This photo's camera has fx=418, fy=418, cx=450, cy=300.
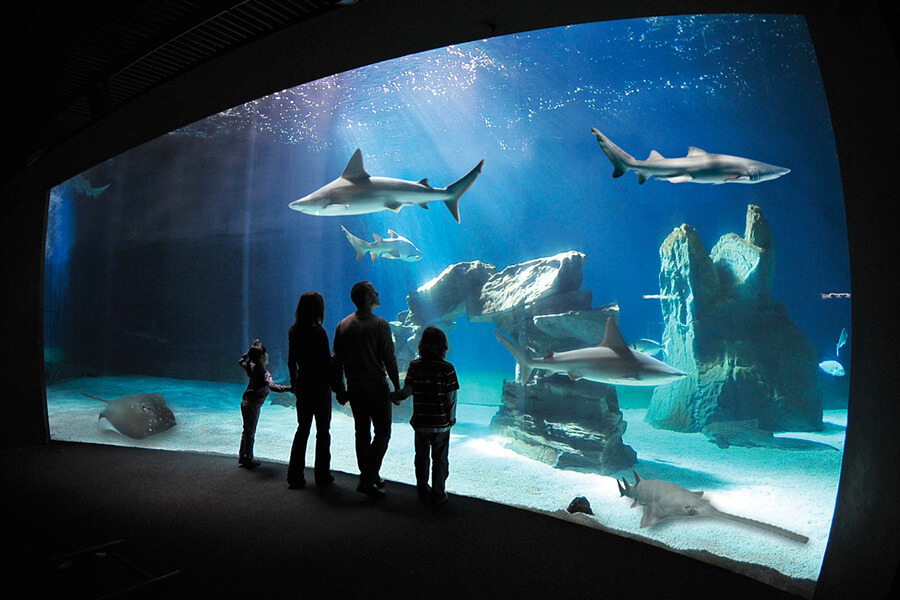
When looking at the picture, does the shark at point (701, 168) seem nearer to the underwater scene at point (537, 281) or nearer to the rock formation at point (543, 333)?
the underwater scene at point (537, 281)

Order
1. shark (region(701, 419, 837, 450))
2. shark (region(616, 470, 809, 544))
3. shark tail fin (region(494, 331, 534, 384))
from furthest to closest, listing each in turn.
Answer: shark (region(701, 419, 837, 450))
shark tail fin (region(494, 331, 534, 384))
shark (region(616, 470, 809, 544))

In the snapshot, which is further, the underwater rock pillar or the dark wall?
the underwater rock pillar

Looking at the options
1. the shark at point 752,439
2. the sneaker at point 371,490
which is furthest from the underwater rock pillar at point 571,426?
the sneaker at point 371,490

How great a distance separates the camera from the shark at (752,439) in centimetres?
928

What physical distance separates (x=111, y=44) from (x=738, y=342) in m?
12.4

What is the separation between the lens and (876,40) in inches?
57.5

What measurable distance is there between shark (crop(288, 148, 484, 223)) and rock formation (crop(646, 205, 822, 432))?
811 centimetres

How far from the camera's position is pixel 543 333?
31.0ft

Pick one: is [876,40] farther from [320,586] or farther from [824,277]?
[824,277]

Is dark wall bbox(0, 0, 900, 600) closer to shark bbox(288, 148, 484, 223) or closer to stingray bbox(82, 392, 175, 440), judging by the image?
shark bbox(288, 148, 484, 223)

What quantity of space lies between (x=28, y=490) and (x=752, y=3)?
6.15m

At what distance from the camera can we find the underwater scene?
5.93m

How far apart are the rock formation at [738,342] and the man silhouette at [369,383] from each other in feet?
32.3

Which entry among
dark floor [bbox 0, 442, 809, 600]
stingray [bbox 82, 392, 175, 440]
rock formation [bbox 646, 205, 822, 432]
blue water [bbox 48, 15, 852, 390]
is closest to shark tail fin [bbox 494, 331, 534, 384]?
dark floor [bbox 0, 442, 809, 600]
